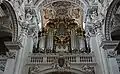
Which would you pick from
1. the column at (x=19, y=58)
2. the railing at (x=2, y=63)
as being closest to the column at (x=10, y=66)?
the column at (x=19, y=58)

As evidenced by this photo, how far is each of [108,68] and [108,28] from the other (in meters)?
2.33

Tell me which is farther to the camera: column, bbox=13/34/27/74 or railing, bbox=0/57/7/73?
railing, bbox=0/57/7/73

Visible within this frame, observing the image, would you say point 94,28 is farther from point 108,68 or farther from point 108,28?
point 108,68

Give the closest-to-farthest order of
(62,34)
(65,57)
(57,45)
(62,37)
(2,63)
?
1. (2,63)
2. (65,57)
3. (57,45)
4. (62,37)
5. (62,34)

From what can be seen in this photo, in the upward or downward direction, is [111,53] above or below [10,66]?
above

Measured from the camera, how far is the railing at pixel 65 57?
34.7 feet

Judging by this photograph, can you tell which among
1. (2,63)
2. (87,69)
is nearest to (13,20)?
(2,63)

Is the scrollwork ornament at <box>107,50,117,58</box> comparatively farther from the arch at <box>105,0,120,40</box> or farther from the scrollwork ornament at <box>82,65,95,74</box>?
the scrollwork ornament at <box>82,65,95,74</box>

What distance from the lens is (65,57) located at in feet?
35.0

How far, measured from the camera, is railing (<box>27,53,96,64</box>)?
10586mm

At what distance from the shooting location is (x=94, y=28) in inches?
451

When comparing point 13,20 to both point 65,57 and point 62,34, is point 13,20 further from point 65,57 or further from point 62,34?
point 62,34

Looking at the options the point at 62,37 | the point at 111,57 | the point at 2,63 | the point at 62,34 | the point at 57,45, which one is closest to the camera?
the point at 111,57

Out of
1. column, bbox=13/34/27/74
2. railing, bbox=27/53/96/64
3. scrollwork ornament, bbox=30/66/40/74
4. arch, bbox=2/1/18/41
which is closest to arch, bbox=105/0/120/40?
railing, bbox=27/53/96/64
